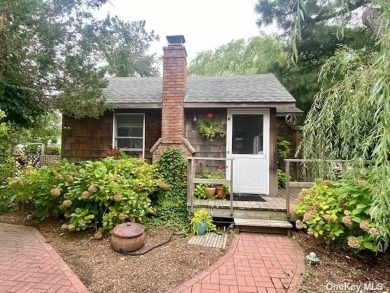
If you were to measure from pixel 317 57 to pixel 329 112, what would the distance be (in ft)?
25.7

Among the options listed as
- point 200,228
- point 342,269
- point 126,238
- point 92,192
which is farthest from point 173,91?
point 342,269

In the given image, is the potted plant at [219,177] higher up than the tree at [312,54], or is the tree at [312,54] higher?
the tree at [312,54]

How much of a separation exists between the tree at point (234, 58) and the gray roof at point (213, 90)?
7.57m

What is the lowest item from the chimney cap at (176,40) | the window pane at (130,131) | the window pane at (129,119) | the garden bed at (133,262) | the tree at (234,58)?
the garden bed at (133,262)

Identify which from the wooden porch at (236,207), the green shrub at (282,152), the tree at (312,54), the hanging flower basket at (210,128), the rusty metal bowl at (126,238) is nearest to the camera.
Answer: the rusty metal bowl at (126,238)

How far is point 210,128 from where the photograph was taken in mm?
6051

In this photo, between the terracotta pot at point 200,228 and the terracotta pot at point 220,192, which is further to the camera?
the terracotta pot at point 220,192

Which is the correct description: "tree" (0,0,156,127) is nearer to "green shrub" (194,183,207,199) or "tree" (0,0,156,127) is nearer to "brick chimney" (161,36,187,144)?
"brick chimney" (161,36,187,144)

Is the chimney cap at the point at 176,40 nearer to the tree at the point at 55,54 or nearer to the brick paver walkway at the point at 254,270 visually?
the tree at the point at 55,54

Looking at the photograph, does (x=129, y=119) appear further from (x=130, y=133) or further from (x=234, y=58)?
(x=234, y=58)

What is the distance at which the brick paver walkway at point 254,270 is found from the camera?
265 cm

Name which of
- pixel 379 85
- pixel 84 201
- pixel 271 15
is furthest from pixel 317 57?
pixel 84 201

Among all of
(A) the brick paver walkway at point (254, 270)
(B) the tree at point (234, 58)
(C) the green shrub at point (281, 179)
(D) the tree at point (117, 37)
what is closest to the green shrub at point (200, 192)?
(A) the brick paver walkway at point (254, 270)

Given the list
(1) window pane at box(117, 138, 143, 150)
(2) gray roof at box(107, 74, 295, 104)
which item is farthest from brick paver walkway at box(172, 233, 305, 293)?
(1) window pane at box(117, 138, 143, 150)
